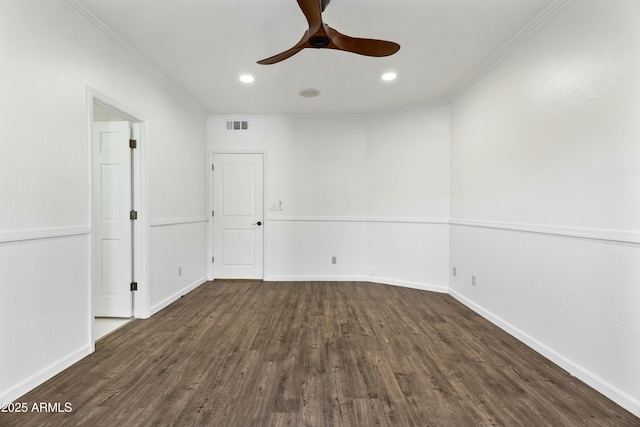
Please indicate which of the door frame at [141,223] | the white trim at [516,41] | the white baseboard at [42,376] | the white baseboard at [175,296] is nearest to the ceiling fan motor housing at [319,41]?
the white trim at [516,41]

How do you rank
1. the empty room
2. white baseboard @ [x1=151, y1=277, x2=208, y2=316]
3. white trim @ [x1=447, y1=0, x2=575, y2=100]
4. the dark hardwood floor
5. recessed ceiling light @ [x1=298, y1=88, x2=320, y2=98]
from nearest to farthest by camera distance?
the dark hardwood floor < the empty room < white trim @ [x1=447, y1=0, x2=575, y2=100] < white baseboard @ [x1=151, y1=277, x2=208, y2=316] < recessed ceiling light @ [x1=298, y1=88, x2=320, y2=98]

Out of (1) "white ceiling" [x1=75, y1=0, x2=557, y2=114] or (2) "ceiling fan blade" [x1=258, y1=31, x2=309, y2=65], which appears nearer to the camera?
(2) "ceiling fan blade" [x1=258, y1=31, x2=309, y2=65]

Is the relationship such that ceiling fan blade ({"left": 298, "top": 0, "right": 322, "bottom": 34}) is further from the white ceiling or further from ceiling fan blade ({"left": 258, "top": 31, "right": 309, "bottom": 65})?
the white ceiling

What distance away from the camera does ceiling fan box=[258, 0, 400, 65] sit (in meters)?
1.74

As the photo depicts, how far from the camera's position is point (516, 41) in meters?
2.54

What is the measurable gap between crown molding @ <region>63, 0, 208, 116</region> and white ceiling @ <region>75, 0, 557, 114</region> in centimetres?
4

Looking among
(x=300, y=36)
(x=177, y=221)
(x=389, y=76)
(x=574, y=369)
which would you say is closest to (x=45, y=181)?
(x=177, y=221)

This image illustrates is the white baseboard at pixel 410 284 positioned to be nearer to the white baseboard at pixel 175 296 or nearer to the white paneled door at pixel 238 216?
the white paneled door at pixel 238 216

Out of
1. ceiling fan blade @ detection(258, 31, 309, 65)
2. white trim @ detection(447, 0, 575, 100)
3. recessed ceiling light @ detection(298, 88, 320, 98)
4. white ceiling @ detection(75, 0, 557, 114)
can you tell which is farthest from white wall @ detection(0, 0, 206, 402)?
white trim @ detection(447, 0, 575, 100)

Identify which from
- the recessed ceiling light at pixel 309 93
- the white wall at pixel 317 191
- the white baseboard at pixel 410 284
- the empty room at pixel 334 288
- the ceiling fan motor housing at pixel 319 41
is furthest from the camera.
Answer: the white wall at pixel 317 191

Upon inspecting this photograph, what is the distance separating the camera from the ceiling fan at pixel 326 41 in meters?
1.74

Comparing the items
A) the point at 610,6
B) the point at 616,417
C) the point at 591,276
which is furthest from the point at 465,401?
the point at 610,6

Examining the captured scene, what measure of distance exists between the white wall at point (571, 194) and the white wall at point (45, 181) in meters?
3.58

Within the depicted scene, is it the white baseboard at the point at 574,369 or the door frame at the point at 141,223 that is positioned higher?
the door frame at the point at 141,223
